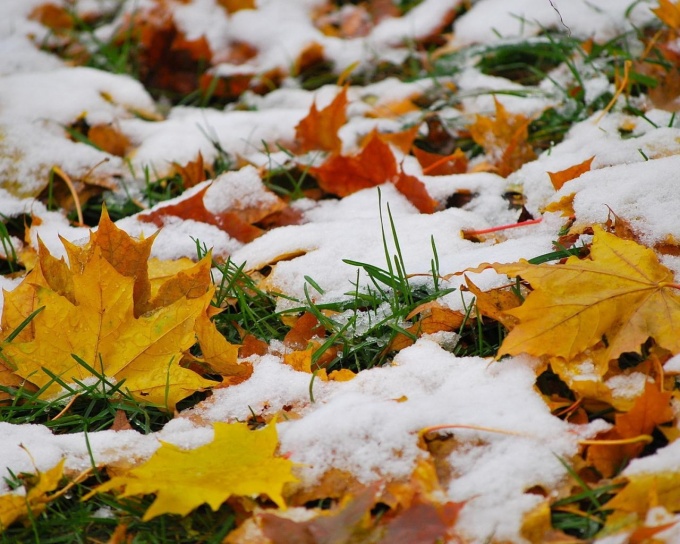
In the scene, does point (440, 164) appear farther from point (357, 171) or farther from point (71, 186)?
point (71, 186)

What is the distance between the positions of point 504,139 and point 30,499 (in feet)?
5.03

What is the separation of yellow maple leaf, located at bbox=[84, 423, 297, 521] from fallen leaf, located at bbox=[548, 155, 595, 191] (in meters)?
0.95

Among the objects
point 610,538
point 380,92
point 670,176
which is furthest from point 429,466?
point 380,92

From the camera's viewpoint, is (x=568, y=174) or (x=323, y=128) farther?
(x=323, y=128)

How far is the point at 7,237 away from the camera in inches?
64.7

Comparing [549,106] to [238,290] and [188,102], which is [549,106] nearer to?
[238,290]

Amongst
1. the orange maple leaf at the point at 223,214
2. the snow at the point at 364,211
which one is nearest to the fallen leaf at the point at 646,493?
the snow at the point at 364,211

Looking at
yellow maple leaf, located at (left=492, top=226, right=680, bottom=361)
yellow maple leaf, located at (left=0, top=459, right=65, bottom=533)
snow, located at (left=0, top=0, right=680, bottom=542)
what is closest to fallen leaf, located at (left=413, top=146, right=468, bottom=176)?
snow, located at (left=0, top=0, right=680, bottom=542)

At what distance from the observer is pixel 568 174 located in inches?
61.7

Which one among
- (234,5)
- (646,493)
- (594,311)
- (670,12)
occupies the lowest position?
(646,493)

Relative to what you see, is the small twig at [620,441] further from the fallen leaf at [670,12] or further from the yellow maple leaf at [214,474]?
the fallen leaf at [670,12]

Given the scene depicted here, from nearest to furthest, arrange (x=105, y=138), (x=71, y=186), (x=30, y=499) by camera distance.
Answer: (x=30, y=499) → (x=71, y=186) → (x=105, y=138)

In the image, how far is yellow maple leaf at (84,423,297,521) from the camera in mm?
913

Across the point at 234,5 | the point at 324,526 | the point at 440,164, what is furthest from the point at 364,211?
the point at 234,5
